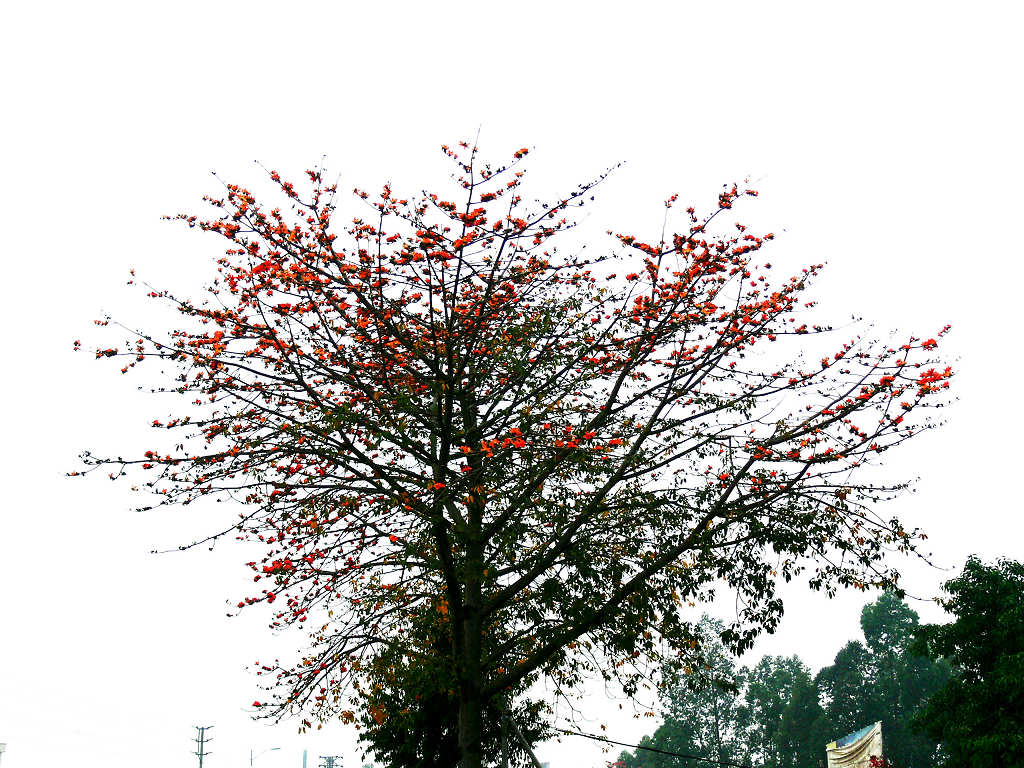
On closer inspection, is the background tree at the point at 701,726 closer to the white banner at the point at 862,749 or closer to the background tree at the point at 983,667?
the white banner at the point at 862,749

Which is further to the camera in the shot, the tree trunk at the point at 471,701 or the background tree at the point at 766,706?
the background tree at the point at 766,706

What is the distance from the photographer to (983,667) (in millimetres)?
23266

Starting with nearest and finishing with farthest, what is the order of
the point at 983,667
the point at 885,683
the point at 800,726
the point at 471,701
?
the point at 471,701 < the point at 983,667 < the point at 885,683 < the point at 800,726

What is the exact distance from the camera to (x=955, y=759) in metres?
23.7

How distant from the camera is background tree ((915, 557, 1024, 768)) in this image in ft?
70.8

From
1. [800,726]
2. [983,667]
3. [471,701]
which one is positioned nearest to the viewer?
[471,701]

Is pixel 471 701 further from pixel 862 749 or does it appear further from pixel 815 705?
pixel 815 705

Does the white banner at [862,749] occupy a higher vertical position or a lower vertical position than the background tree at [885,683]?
lower

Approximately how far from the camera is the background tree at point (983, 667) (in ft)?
70.8

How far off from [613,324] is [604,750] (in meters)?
5.65

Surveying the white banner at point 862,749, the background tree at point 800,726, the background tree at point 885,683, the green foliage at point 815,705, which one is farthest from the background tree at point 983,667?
the background tree at point 800,726

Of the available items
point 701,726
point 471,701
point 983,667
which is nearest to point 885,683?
point 701,726

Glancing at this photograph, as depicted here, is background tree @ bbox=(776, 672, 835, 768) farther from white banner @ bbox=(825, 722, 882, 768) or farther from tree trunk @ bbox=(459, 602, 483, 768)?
tree trunk @ bbox=(459, 602, 483, 768)

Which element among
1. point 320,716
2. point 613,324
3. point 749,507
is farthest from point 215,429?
point 749,507
